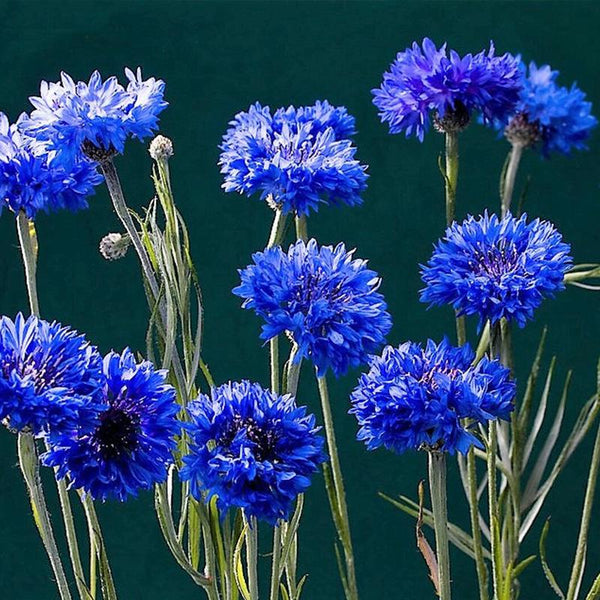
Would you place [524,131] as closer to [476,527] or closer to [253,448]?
[476,527]

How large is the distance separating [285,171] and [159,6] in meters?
0.88

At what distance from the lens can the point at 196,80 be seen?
67.2 inches

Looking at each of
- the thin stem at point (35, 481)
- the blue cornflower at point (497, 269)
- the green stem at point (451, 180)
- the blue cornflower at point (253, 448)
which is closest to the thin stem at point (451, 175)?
the green stem at point (451, 180)

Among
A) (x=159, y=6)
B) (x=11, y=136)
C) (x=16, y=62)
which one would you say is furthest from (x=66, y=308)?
(x=11, y=136)

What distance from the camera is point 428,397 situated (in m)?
0.84

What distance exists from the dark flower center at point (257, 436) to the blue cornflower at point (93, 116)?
0.76 feet

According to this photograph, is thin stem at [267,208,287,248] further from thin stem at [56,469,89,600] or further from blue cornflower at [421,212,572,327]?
thin stem at [56,469,89,600]

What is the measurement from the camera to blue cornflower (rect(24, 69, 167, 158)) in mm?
855

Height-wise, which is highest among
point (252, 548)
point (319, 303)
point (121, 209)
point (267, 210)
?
point (267, 210)

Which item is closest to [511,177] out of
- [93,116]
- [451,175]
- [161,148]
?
[451,175]

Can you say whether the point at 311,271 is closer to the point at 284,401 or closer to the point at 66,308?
the point at 284,401

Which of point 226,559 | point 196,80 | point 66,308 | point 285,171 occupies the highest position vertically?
point 196,80

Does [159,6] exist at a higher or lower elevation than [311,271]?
higher

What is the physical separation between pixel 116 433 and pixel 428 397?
0.76ft
